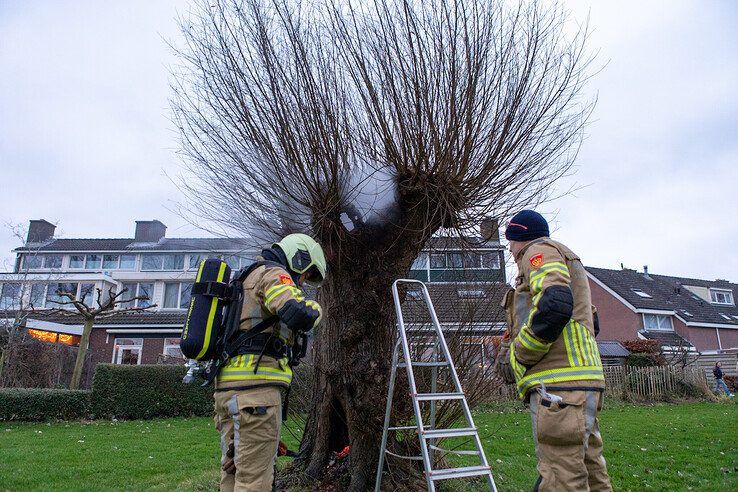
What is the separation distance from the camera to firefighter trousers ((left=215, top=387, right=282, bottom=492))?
316 centimetres

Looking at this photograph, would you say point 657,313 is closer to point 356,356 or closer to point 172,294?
point 172,294

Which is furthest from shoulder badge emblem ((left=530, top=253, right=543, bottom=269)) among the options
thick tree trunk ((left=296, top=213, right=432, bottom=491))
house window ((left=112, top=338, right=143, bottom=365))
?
house window ((left=112, top=338, right=143, bottom=365))

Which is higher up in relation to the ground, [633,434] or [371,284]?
[371,284]

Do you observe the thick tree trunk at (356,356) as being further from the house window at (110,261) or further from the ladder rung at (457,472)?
the house window at (110,261)

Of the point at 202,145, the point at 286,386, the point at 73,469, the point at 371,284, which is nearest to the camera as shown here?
the point at 286,386

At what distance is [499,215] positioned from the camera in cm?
559

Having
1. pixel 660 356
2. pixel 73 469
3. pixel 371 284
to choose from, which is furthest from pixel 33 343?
pixel 660 356

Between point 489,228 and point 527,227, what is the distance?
228 centimetres

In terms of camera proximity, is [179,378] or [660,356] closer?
[179,378]

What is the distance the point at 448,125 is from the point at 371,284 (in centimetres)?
178

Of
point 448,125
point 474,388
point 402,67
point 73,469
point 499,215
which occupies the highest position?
point 402,67

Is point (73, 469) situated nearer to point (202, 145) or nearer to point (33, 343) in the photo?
point (202, 145)

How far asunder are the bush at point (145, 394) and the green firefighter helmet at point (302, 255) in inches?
422

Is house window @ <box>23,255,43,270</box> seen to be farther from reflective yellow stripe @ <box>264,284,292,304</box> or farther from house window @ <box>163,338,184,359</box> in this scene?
reflective yellow stripe @ <box>264,284,292,304</box>
